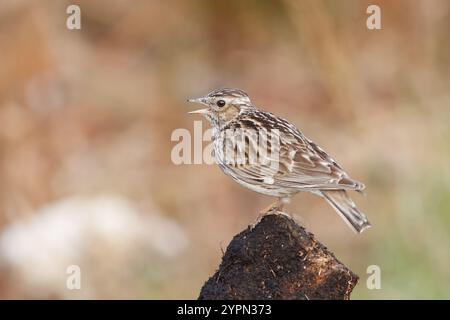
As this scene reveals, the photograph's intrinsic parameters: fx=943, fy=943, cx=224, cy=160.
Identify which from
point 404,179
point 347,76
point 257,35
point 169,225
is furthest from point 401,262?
point 257,35

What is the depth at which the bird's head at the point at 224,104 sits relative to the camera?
354 inches

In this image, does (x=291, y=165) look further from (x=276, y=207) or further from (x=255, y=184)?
(x=276, y=207)

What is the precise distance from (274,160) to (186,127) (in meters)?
10.1

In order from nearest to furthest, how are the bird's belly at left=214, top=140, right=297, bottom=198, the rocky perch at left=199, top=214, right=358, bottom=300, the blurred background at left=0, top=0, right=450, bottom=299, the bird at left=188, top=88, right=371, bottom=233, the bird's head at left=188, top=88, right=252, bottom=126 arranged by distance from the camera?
the rocky perch at left=199, top=214, right=358, bottom=300, the bird at left=188, top=88, right=371, bottom=233, the bird's belly at left=214, top=140, right=297, bottom=198, the bird's head at left=188, top=88, right=252, bottom=126, the blurred background at left=0, top=0, right=450, bottom=299

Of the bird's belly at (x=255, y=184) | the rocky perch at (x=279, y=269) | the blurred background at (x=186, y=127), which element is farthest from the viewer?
the blurred background at (x=186, y=127)

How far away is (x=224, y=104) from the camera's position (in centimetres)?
900

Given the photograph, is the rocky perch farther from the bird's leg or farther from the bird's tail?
the bird's tail

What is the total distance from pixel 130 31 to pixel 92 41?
824 mm

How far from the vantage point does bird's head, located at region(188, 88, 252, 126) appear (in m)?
8.99

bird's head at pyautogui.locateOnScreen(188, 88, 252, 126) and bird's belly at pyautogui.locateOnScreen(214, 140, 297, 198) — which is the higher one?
bird's head at pyautogui.locateOnScreen(188, 88, 252, 126)

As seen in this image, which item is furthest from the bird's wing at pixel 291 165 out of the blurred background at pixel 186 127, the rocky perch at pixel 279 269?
the blurred background at pixel 186 127

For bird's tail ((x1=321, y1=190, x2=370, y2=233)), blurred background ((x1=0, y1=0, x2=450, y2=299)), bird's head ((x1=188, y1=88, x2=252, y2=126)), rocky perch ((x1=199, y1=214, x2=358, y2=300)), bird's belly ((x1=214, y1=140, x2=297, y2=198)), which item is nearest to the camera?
rocky perch ((x1=199, y1=214, x2=358, y2=300))

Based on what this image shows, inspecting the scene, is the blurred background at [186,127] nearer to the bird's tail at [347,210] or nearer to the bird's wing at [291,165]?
the bird's wing at [291,165]

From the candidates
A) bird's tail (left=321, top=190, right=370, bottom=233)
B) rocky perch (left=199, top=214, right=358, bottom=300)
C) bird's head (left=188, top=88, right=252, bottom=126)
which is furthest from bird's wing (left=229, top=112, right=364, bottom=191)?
rocky perch (left=199, top=214, right=358, bottom=300)
